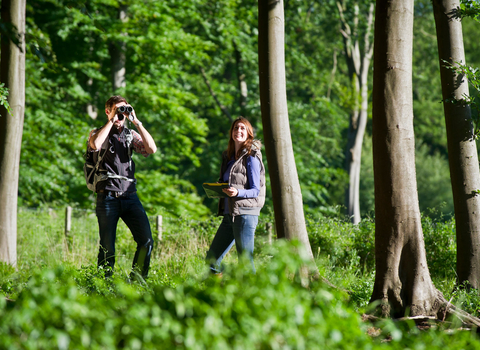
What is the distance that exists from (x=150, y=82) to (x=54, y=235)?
690cm

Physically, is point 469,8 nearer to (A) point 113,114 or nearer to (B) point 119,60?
(A) point 113,114

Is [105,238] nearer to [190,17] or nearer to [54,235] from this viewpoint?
[54,235]

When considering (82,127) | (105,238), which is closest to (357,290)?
(105,238)

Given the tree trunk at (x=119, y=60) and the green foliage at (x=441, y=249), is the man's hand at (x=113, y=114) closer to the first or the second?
the green foliage at (x=441, y=249)

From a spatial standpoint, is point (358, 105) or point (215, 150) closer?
point (358, 105)

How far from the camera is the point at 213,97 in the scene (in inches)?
711

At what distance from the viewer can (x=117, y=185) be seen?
173 inches

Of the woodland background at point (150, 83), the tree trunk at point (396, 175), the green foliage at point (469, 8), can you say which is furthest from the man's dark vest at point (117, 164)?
the woodland background at point (150, 83)

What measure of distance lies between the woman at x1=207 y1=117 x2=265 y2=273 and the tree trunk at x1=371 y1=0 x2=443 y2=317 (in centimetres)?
107

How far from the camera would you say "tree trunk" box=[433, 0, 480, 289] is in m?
4.61

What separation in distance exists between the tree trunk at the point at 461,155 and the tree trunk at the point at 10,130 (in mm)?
5121

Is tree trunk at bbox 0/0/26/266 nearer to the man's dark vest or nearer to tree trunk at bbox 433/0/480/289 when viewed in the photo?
the man's dark vest

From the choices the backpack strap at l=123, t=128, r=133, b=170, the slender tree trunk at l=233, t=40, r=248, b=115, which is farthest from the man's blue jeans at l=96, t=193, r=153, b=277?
the slender tree trunk at l=233, t=40, r=248, b=115

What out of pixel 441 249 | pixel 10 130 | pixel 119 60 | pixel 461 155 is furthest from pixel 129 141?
pixel 119 60
